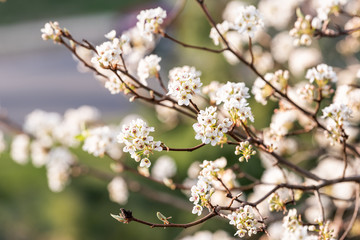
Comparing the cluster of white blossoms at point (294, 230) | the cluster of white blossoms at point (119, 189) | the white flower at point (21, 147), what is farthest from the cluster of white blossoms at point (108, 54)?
the white flower at point (21, 147)

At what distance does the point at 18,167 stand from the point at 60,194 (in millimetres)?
1330

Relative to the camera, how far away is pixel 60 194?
4742 millimetres

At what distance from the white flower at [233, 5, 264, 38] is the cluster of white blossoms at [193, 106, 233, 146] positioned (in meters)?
0.52

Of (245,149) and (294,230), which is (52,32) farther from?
(294,230)

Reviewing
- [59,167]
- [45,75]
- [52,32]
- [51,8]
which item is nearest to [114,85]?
[52,32]

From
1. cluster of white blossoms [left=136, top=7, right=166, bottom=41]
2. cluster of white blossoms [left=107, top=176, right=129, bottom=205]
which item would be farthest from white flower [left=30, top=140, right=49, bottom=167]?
cluster of white blossoms [left=136, top=7, right=166, bottom=41]

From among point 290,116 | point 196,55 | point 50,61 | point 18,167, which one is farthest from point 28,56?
point 290,116

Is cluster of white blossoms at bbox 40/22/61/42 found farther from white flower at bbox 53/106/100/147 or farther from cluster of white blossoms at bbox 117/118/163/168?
white flower at bbox 53/106/100/147

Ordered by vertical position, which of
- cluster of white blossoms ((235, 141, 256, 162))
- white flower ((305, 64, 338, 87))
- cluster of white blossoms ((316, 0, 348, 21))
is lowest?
cluster of white blossoms ((235, 141, 256, 162))

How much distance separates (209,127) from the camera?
150cm

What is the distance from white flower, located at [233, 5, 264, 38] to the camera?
1863 millimetres

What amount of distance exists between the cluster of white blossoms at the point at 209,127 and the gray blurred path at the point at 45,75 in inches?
336

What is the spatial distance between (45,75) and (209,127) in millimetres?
12034

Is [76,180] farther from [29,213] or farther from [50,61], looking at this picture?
[50,61]
